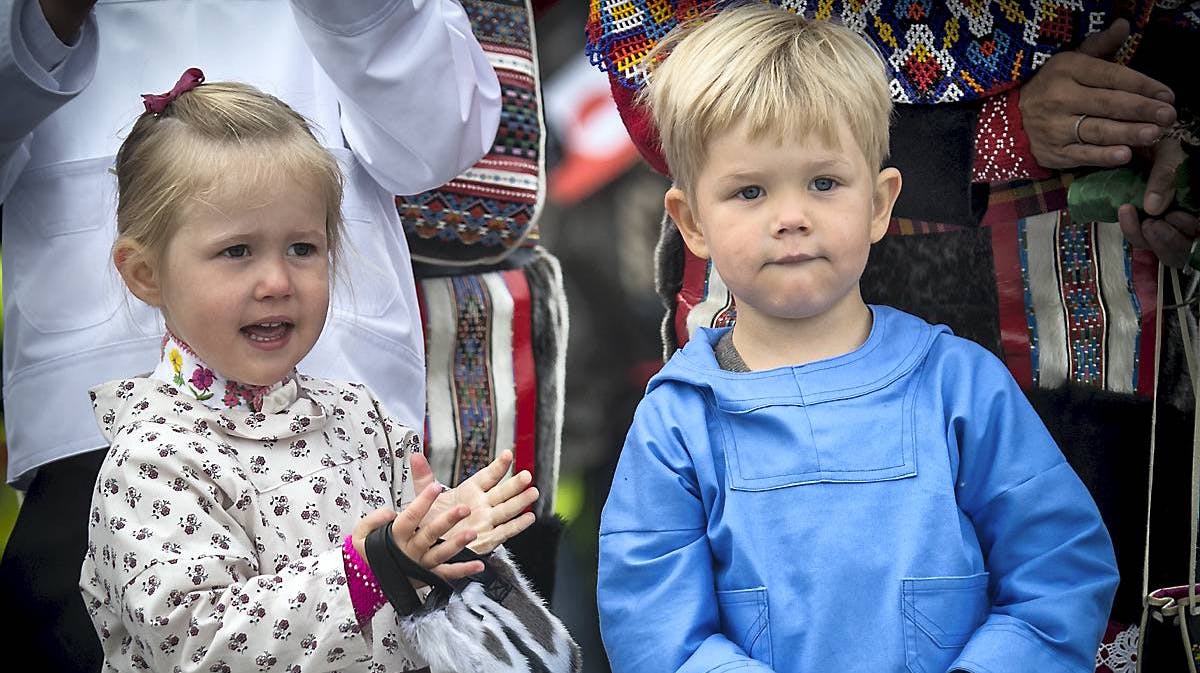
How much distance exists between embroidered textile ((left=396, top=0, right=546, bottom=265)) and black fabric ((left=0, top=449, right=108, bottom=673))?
821 mm

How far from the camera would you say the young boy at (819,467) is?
1761mm

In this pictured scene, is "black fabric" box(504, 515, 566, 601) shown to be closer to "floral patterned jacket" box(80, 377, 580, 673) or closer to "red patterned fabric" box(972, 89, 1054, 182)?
"floral patterned jacket" box(80, 377, 580, 673)

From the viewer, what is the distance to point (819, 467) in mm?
1809

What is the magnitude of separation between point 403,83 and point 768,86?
64 centimetres

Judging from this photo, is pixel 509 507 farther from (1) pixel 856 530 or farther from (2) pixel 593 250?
(2) pixel 593 250

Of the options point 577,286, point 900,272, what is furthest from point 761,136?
point 577,286

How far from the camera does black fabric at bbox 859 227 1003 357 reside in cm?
Answer: 233

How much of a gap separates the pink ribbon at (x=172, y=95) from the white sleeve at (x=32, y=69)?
0.17 m

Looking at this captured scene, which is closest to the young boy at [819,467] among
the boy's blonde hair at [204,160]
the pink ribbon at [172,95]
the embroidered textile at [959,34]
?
the embroidered textile at [959,34]

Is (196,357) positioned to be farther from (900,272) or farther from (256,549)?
(900,272)

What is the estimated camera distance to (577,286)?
2932mm

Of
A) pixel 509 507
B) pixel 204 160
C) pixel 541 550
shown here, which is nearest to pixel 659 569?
pixel 509 507

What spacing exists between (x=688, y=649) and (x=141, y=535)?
69 cm

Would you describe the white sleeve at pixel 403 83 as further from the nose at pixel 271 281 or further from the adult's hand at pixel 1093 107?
the adult's hand at pixel 1093 107
